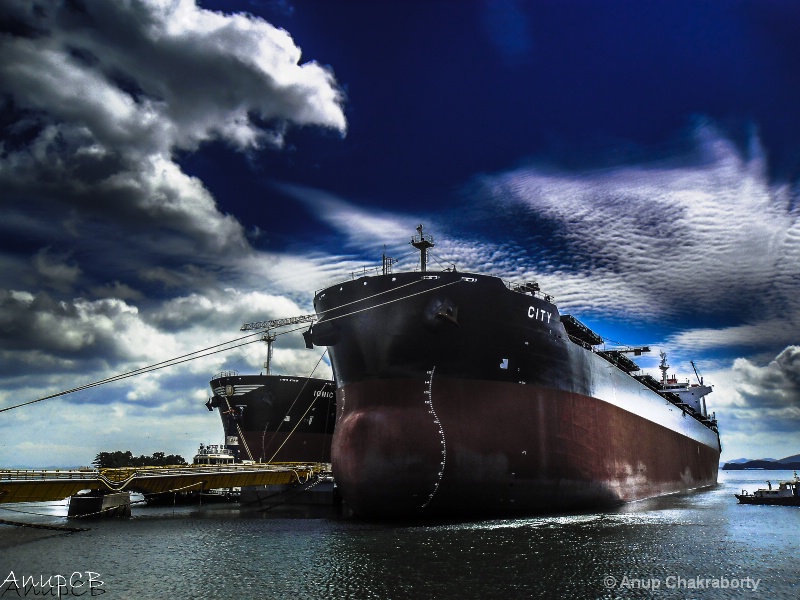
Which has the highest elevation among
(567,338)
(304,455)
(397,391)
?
(567,338)

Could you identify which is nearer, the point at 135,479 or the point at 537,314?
the point at 537,314

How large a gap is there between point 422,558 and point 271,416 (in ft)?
74.6

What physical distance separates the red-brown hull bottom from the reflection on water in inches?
26.0

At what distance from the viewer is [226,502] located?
104 ft

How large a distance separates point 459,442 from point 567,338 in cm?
636

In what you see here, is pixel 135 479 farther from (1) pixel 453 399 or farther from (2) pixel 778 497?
(2) pixel 778 497

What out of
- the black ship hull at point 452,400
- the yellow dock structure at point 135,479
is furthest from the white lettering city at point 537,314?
the yellow dock structure at point 135,479

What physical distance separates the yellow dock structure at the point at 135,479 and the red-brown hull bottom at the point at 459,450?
805cm

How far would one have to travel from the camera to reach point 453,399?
17.0 metres

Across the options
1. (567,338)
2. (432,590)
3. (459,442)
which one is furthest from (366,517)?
(567,338)

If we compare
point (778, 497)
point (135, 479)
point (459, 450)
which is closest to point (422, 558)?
point (459, 450)

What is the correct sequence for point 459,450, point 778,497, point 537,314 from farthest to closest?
point 778,497 → point 537,314 → point 459,450

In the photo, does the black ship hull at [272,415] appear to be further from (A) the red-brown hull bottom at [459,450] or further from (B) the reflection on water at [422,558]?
(A) the red-brown hull bottom at [459,450]

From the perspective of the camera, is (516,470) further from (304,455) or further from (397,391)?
(304,455)
